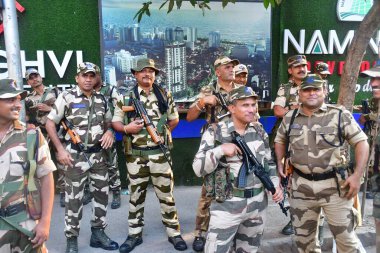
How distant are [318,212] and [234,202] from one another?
34.4 inches

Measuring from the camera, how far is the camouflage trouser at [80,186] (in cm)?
395

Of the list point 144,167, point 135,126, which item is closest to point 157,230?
point 144,167

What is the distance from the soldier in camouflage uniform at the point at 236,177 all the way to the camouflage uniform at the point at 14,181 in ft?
4.06

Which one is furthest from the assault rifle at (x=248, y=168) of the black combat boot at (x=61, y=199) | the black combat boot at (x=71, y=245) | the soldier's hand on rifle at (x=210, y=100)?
the black combat boot at (x=61, y=199)

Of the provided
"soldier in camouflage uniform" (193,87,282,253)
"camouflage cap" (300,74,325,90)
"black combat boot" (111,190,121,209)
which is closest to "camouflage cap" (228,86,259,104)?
"soldier in camouflage uniform" (193,87,282,253)

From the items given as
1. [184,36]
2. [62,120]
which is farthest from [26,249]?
[184,36]

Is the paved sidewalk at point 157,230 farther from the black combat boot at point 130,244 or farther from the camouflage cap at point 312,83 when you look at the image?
the camouflage cap at point 312,83

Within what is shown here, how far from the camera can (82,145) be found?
3.97 metres

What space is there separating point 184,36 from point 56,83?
2.04m

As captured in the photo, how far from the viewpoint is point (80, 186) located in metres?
3.98

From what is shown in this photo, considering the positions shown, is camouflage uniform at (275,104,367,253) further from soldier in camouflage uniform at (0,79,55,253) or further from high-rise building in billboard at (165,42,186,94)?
high-rise building in billboard at (165,42,186,94)

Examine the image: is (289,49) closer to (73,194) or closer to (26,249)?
(73,194)

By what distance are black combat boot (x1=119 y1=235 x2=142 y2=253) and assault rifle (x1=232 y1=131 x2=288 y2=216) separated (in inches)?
65.6

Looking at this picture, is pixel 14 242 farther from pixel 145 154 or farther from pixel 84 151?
pixel 145 154
